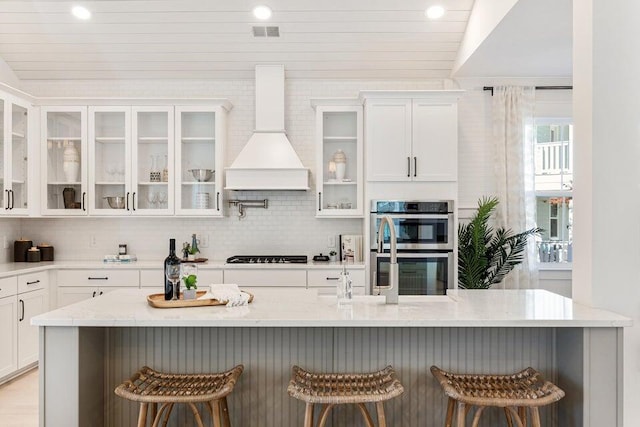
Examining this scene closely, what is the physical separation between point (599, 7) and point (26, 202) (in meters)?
5.09

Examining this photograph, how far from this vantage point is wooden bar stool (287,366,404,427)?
2045 millimetres

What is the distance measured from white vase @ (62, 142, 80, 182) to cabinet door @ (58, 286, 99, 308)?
113 cm

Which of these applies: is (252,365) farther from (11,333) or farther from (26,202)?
(26,202)

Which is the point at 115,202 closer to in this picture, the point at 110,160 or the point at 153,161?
the point at 110,160

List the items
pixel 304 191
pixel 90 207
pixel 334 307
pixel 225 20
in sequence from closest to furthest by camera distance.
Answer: pixel 334 307 → pixel 225 20 → pixel 90 207 → pixel 304 191

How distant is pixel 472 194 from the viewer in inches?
207

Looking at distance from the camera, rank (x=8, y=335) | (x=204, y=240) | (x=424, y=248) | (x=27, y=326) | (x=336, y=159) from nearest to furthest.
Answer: (x=8, y=335) < (x=27, y=326) < (x=424, y=248) < (x=336, y=159) < (x=204, y=240)

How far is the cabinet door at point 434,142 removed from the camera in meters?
4.70

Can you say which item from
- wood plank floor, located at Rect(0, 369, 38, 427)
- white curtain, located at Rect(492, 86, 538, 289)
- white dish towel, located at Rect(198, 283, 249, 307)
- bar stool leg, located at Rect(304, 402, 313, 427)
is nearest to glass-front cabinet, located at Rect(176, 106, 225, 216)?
wood plank floor, located at Rect(0, 369, 38, 427)

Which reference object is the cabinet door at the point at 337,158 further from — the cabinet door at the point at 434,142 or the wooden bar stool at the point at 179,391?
the wooden bar stool at the point at 179,391

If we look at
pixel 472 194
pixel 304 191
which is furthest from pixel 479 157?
pixel 304 191

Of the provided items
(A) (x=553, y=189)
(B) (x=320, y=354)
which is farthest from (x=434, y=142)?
(B) (x=320, y=354)

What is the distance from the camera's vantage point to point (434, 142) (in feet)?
15.4

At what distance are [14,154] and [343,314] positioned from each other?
4071 millimetres
